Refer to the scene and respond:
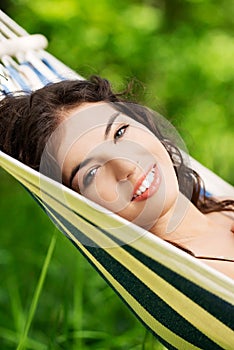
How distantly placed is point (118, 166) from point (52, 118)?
20 centimetres

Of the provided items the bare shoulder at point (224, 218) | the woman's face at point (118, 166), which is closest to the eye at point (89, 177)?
the woman's face at point (118, 166)

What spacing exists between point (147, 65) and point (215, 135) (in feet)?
1.38

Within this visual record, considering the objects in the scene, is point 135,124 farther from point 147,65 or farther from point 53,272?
point 147,65

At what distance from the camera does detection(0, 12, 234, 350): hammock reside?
1.20 meters

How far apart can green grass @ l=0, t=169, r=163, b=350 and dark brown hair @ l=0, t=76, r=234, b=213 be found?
307 mm

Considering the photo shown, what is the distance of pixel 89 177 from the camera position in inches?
58.6

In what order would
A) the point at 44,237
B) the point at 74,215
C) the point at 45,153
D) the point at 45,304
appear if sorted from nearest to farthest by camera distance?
1. the point at 74,215
2. the point at 45,153
3. the point at 45,304
4. the point at 44,237

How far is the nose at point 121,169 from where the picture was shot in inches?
57.1

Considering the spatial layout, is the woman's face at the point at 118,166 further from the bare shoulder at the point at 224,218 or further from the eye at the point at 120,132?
the bare shoulder at the point at 224,218

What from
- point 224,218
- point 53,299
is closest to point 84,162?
point 224,218

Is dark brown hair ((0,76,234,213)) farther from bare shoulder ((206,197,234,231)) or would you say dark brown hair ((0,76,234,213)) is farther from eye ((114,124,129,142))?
eye ((114,124,129,142))

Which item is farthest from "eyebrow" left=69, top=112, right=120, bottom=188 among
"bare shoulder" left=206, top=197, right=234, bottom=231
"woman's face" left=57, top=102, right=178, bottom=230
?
"bare shoulder" left=206, top=197, right=234, bottom=231

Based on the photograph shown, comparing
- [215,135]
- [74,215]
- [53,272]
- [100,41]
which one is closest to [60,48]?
[100,41]

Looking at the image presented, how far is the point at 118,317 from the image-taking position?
2.34 metres
